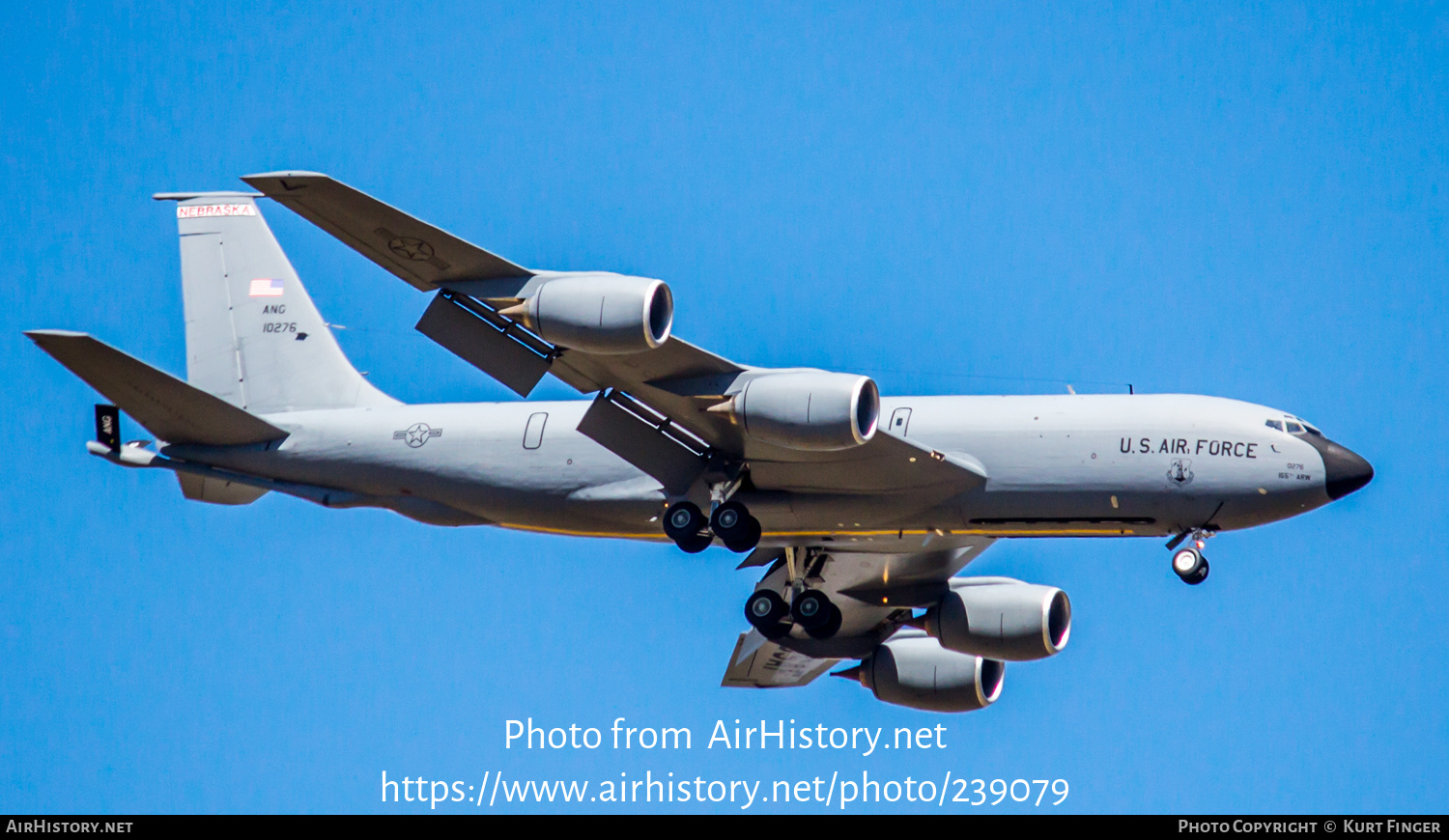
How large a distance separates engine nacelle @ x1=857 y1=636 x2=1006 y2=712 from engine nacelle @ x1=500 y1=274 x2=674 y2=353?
1420cm

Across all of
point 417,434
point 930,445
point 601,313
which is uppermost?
point 601,313

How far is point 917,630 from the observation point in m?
39.9

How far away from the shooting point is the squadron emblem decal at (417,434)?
112 feet

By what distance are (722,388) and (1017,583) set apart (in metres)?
9.63

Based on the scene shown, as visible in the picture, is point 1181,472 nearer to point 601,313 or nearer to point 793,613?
point 793,613

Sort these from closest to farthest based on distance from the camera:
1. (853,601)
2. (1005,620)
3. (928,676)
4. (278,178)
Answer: (278,178) < (1005,620) < (853,601) < (928,676)

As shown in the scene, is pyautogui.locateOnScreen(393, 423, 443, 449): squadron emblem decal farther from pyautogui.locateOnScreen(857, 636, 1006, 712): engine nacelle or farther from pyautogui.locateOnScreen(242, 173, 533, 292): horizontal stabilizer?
pyautogui.locateOnScreen(857, 636, 1006, 712): engine nacelle

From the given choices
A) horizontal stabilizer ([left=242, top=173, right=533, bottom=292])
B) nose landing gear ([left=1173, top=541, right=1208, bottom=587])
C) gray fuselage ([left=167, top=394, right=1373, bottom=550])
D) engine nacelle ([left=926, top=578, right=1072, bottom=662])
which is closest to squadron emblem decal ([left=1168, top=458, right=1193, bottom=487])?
gray fuselage ([left=167, top=394, right=1373, bottom=550])

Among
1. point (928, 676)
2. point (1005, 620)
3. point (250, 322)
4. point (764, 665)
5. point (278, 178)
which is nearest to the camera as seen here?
point (278, 178)

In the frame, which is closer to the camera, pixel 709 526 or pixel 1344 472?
pixel 1344 472

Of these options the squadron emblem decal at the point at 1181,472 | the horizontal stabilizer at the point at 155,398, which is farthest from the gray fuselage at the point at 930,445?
the horizontal stabilizer at the point at 155,398

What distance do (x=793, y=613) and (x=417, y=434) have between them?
808 centimetres

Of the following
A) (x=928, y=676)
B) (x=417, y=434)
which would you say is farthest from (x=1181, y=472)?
(x=417, y=434)

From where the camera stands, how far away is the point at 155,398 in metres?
33.4
